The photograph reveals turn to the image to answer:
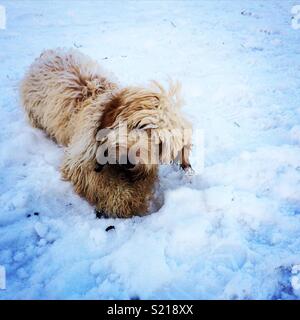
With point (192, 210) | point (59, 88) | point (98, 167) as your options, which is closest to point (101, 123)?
point (98, 167)

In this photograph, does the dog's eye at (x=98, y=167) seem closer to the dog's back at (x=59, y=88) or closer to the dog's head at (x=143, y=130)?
the dog's head at (x=143, y=130)

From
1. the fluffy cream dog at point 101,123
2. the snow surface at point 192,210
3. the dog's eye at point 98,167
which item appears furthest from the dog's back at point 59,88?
the dog's eye at point 98,167

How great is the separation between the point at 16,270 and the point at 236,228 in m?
1.63

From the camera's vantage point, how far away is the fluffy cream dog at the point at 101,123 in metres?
2.24

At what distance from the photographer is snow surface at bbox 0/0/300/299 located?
212 cm

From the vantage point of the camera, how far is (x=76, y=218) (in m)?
2.64

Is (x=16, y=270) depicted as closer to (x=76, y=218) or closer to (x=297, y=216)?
(x=76, y=218)

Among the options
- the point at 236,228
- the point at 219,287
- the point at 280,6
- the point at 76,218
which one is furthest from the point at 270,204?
the point at 280,6

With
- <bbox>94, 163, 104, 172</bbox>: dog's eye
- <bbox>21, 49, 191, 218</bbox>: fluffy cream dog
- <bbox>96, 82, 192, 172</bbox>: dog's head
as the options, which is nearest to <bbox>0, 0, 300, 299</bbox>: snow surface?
<bbox>21, 49, 191, 218</bbox>: fluffy cream dog

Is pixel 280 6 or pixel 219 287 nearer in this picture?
pixel 219 287

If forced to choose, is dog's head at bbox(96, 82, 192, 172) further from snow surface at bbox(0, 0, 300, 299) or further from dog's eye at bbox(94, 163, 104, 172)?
snow surface at bbox(0, 0, 300, 299)

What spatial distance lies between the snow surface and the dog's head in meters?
0.57

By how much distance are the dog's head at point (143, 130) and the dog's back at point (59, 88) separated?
0.84 meters

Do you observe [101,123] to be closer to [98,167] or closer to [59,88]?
[98,167]
